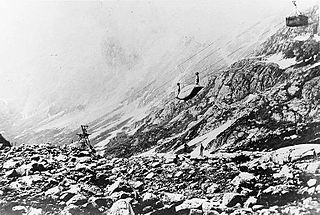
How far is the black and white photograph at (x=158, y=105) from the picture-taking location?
6082 millimetres

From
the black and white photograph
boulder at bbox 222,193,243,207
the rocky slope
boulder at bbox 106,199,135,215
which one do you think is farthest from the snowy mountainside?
boulder at bbox 222,193,243,207

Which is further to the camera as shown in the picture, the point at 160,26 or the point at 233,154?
the point at 160,26

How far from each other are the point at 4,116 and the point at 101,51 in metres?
3.29

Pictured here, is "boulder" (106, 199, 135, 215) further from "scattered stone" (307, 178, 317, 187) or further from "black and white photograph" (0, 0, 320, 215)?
"scattered stone" (307, 178, 317, 187)

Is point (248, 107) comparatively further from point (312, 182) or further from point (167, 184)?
point (312, 182)

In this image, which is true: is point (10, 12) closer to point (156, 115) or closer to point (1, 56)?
point (1, 56)

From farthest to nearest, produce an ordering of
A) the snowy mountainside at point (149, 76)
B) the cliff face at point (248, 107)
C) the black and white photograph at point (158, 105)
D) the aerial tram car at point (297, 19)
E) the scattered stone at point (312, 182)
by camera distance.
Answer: the snowy mountainside at point (149, 76) < the aerial tram car at point (297, 19) < the cliff face at point (248, 107) < the black and white photograph at point (158, 105) < the scattered stone at point (312, 182)

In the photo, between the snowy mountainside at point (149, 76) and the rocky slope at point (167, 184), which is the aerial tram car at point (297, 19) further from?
the rocky slope at point (167, 184)

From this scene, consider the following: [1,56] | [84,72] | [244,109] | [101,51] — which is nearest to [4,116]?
[1,56]

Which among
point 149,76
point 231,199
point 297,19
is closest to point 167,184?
point 231,199

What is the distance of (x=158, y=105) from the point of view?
873 cm

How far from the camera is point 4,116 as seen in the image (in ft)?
34.1

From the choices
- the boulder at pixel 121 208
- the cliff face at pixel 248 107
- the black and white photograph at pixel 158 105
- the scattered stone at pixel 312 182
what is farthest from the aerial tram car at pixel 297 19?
the boulder at pixel 121 208

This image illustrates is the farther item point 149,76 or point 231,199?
point 149,76
